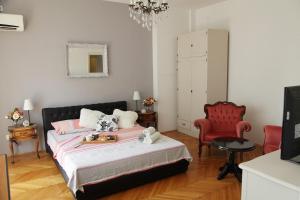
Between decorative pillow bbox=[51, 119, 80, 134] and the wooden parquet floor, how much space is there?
22.0 inches

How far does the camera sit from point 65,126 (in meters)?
4.11

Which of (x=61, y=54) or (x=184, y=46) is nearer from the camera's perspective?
(x=61, y=54)

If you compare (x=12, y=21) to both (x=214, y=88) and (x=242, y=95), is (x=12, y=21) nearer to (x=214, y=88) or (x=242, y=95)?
Result: (x=214, y=88)

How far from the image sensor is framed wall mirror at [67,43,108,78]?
14.8 ft

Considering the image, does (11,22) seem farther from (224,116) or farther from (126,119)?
(224,116)

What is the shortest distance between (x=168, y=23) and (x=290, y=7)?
2422mm

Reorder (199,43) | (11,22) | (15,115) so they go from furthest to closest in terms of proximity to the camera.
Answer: (199,43) → (15,115) → (11,22)

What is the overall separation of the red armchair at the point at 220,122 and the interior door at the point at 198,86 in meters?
0.52

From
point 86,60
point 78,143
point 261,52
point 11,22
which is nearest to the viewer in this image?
point 78,143

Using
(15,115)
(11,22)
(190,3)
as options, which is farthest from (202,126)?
(11,22)

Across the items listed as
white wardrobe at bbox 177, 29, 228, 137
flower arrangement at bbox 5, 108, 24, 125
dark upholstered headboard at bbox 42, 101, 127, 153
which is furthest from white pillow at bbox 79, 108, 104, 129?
white wardrobe at bbox 177, 29, 228, 137

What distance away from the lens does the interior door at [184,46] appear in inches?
203

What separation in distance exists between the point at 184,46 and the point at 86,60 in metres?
2.14

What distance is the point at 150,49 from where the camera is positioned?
5.39 m
